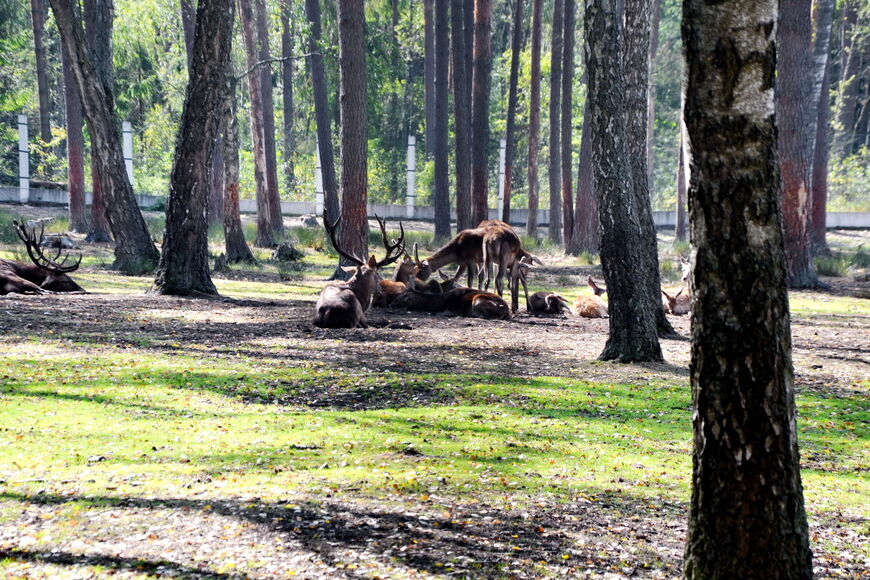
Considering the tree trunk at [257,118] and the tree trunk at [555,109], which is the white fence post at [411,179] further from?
the tree trunk at [257,118]

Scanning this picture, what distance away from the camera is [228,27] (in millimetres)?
16656

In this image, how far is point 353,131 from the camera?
1956cm

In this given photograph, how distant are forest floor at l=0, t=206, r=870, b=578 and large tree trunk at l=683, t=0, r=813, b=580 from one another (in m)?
1.06

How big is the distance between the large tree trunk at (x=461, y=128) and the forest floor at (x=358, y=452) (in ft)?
46.0

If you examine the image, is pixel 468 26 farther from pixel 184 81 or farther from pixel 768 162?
pixel 768 162

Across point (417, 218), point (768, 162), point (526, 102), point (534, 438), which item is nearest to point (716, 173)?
point (768, 162)

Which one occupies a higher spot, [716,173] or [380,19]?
[380,19]

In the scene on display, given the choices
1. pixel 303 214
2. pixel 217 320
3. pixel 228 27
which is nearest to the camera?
pixel 217 320

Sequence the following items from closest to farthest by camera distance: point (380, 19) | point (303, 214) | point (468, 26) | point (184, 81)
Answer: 1. point (468, 26)
2. point (303, 214)
3. point (380, 19)
4. point (184, 81)

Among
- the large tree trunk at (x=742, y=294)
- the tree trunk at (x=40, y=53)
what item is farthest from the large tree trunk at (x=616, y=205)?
the tree trunk at (x=40, y=53)

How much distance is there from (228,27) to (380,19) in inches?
1303

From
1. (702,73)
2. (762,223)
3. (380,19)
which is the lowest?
(762,223)

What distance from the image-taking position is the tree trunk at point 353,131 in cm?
1921

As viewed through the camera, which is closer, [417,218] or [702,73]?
[702,73]
